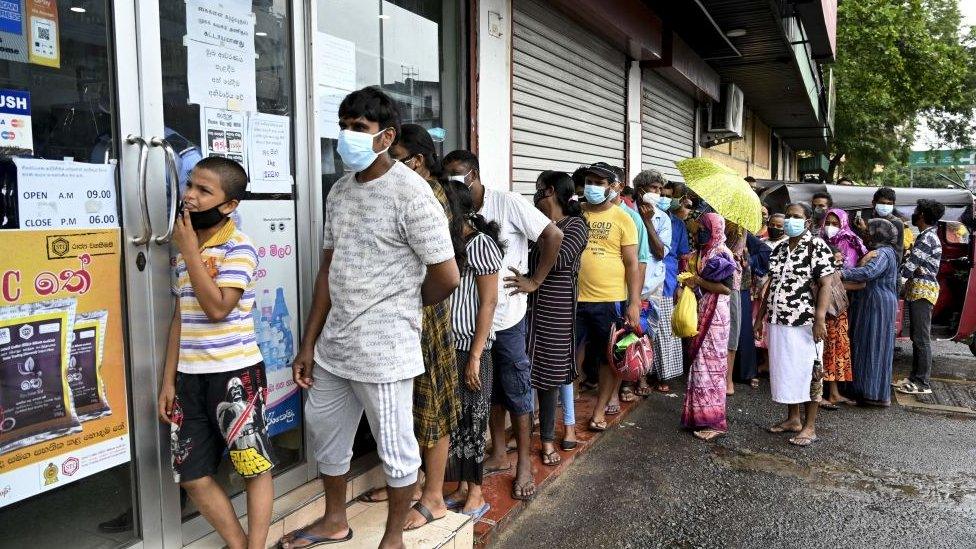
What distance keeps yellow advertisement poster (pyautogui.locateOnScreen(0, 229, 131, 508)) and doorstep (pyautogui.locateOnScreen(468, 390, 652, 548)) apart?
172 cm

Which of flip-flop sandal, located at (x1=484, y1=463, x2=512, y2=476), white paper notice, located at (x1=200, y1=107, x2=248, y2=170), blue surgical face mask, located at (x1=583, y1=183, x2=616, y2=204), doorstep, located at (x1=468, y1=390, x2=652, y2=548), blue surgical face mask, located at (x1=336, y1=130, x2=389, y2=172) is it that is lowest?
doorstep, located at (x1=468, y1=390, x2=652, y2=548)

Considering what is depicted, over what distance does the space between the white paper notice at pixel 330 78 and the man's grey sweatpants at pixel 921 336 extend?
219 inches

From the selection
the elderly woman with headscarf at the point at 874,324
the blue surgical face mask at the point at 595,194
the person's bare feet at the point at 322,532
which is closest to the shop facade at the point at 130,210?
the person's bare feet at the point at 322,532

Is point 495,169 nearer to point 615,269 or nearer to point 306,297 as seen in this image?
point 615,269

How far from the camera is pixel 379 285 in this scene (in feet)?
8.36

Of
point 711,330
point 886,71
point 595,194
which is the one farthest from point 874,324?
point 886,71

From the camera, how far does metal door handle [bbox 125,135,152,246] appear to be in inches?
95.7

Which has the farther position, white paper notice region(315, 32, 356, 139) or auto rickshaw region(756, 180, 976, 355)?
auto rickshaw region(756, 180, 976, 355)

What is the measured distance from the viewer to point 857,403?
6258 millimetres

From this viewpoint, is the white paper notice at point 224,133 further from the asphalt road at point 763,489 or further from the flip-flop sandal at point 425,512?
the asphalt road at point 763,489

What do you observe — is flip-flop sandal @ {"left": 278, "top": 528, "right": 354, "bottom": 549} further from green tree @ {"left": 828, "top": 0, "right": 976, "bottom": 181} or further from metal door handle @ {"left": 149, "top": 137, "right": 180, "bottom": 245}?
green tree @ {"left": 828, "top": 0, "right": 976, "bottom": 181}

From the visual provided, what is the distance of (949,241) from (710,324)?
4509 millimetres

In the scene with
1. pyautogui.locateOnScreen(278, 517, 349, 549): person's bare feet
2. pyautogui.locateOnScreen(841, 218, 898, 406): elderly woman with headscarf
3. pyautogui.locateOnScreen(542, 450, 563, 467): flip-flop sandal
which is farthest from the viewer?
pyautogui.locateOnScreen(841, 218, 898, 406): elderly woman with headscarf

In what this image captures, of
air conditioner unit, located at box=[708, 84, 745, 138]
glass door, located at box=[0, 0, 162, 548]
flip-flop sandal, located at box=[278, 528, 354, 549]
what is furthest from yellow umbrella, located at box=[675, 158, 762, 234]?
air conditioner unit, located at box=[708, 84, 745, 138]
